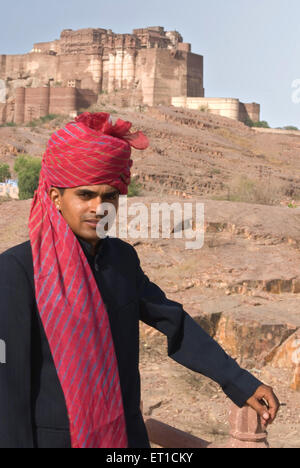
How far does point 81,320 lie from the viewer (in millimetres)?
1595

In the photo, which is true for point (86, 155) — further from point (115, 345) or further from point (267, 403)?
point (267, 403)

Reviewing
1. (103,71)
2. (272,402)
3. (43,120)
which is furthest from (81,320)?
(103,71)

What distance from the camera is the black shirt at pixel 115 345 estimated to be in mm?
1505

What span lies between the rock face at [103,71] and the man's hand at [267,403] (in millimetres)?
39790

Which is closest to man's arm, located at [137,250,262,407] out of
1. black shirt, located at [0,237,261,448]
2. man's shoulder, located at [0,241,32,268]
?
black shirt, located at [0,237,261,448]

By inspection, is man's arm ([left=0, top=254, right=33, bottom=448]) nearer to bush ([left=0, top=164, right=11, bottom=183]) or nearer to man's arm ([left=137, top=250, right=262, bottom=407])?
man's arm ([left=137, top=250, right=262, bottom=407])

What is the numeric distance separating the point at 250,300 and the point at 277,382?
1374mm

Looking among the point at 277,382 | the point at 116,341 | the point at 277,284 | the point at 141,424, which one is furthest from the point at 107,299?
the point at 277,284

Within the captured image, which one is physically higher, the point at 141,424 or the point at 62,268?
the point at 62,268

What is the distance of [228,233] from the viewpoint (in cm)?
895

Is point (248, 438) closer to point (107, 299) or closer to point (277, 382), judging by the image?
point (107, 299)

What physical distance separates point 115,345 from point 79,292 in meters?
0.19

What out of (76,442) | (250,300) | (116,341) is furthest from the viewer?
(250,300)

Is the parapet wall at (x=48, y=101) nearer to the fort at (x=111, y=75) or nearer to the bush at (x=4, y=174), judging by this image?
the fort at (x=111, y=75)
